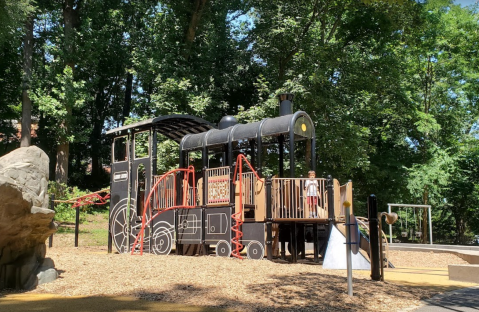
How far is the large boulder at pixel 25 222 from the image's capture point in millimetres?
6711

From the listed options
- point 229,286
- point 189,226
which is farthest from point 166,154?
point 229,286

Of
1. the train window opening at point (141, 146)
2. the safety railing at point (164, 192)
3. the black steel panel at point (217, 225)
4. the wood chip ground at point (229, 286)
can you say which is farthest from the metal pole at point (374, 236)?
the train window opening at point (141, 146)

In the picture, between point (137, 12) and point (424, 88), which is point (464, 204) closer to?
point (424, 88)

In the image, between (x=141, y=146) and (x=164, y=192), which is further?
(x=141, y=146)

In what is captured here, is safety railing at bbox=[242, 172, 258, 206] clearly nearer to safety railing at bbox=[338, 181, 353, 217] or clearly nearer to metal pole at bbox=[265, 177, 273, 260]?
metal pole at bbox=[265, 177, 273, 260]

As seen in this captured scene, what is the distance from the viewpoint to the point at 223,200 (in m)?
11.9

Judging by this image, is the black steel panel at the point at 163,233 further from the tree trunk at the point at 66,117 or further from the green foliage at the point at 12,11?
the tree trunk at the point at 66,117

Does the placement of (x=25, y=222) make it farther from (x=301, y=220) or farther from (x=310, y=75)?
(x=310, y=75)

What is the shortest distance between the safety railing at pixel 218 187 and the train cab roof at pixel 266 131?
901mm

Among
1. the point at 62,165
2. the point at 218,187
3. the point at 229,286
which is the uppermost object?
the point at 62,165

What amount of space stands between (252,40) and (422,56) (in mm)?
10270

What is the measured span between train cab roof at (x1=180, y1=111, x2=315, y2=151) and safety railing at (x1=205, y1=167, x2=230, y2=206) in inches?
35.5

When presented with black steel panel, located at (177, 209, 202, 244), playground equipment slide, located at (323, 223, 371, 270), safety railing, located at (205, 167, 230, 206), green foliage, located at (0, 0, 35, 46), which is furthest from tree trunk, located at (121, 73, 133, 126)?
playground equipment slide, located at (323, 223, 371, 270)

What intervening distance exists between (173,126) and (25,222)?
8072 millimetres
